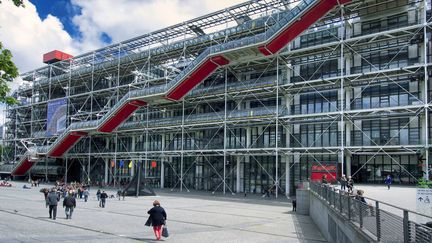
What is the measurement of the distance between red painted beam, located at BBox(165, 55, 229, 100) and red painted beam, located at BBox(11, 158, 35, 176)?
74.7 feet

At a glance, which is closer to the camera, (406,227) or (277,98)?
(406,227)

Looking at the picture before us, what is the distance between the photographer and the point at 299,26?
94.6ft

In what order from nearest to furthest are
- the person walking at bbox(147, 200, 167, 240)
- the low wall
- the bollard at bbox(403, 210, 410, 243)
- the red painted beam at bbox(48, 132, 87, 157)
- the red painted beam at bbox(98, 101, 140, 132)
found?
the bollard at bbox(403, 210, 410, 243) < the low wall < the person walking at bbox(147, 200, 167, 240) < the red painted beam at bbox(98, 101, 140, 132) < the red painted beam at bbox(48, 132, 87, 157)

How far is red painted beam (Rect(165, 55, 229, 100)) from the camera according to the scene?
1313 inches

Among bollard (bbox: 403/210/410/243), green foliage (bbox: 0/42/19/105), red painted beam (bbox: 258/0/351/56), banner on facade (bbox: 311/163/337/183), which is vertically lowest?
banner on facade (bbox: 311/163/337/183)

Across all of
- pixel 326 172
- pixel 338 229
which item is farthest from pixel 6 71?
pixel 326 172

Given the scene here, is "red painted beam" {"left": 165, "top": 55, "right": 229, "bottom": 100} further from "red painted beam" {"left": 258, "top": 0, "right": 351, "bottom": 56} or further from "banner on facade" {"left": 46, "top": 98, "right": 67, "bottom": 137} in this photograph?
"banner on facade" {"left": 46, "top": 98, "right": 67, "bottom": 137}

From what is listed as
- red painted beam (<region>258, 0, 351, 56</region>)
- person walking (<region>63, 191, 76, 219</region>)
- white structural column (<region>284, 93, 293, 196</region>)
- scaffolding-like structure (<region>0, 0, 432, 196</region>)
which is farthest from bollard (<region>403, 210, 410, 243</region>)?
white structural column (<region>284, 93, 293, 196</region>)

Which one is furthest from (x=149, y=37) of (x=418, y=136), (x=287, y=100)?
(x=418, y=136)

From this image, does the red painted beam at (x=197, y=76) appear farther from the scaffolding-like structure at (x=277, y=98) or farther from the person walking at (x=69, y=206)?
the person walking at (x=69, y=206)

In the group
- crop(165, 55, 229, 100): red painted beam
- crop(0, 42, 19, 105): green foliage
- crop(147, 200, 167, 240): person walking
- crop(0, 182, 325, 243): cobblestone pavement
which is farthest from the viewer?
crop(165, 55, 229, 100): red painted beam

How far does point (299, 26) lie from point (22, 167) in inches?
1462

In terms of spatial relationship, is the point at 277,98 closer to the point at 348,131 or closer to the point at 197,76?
the point at 348,131

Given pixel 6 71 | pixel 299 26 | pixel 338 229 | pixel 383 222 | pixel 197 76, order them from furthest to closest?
1. pixel 197 76
2. pixel 299 26
3. pixel 338 229
4. pixel 6 71
5. pixel 383 222
